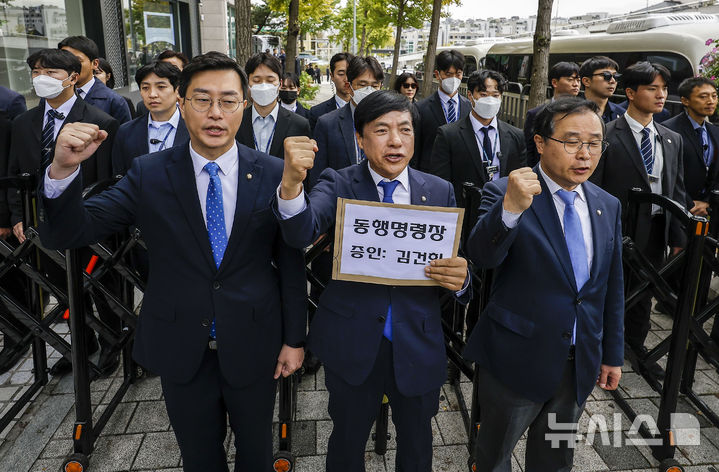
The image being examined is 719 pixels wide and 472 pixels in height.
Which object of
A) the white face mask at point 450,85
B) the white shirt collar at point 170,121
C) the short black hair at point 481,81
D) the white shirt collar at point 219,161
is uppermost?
the short black hair at point 481,81

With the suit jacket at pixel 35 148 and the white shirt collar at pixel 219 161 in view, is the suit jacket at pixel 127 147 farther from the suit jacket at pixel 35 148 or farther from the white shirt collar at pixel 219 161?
the white shirt collar at pixel 219 161

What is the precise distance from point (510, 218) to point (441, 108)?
4.11m

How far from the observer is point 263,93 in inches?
185

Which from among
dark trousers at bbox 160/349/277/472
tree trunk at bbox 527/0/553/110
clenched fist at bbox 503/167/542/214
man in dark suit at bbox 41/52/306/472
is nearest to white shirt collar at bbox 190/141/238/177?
man in dark suit at bbox 41/52/306/472

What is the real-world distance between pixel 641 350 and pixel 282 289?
2906mm

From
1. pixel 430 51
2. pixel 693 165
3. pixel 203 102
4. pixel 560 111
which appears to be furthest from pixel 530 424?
pixel 430 51

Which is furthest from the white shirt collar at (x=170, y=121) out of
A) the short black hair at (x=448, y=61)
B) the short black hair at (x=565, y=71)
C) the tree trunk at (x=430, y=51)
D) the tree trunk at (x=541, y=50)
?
the tree trunk at (x=430, y=51)

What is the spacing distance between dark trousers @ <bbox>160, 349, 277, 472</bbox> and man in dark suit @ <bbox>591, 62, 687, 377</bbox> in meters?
2.87

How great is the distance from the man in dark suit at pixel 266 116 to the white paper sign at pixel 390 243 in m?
2.36

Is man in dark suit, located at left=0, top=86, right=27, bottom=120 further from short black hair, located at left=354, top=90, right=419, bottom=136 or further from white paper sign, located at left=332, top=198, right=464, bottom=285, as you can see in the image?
white paper sign, located at left=332, top=198, right=464, bottom=285

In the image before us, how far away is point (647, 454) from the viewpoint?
137 inches

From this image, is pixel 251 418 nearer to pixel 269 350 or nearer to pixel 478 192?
pixel 269 350

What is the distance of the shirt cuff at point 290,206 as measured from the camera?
2107mm

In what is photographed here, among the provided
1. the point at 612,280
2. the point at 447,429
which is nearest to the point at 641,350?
the point at 447,429
